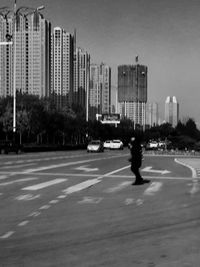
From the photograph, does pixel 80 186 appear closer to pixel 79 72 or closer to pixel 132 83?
pixel 79 72

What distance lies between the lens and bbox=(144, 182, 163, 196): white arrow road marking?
583 inches

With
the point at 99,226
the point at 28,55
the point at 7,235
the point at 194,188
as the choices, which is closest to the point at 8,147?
the point at 28,55

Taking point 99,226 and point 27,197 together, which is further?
point 27,197

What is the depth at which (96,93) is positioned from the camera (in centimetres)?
15050

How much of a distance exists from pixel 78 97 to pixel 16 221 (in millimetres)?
115994

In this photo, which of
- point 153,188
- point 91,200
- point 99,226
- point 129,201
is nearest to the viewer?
point 99,226

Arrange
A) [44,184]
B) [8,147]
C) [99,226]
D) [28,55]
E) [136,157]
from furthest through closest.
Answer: [28,55] < [8,147] < [136,157] < [44,184] < [99,226]

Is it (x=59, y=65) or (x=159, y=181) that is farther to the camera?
(x=59, y=65)

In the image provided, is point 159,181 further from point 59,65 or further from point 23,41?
point 59,65

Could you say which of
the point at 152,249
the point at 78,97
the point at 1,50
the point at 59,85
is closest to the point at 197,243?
the point at 152,249

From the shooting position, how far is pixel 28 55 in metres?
80.6

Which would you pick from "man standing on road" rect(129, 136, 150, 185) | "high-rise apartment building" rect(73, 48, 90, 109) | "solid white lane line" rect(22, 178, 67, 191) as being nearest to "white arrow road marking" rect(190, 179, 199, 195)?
"man standing on road" rect(129, 136, 150, 185)

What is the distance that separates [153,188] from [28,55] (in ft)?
221

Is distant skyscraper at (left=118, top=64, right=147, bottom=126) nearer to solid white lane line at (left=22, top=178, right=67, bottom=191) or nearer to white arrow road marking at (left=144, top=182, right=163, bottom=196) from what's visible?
solid white lane line at (left=22, top=178, right=67, bottom=191)
